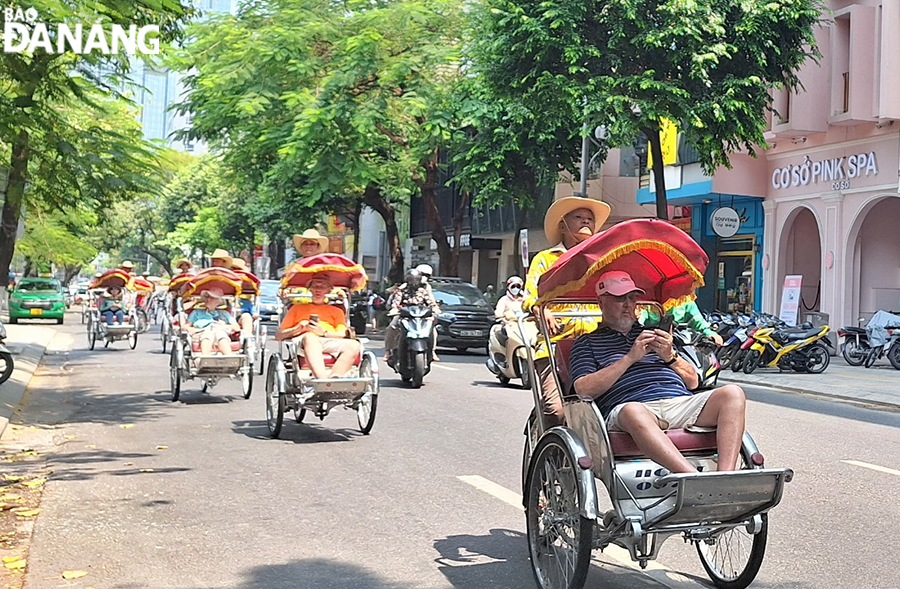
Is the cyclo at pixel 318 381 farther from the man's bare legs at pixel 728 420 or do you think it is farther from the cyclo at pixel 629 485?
the man's bare legs at pixel 728 420

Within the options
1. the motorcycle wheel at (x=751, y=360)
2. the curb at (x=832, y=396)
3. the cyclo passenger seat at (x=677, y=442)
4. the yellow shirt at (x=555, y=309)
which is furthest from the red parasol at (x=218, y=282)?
the motorcycle wheel at (x=751, y=360)

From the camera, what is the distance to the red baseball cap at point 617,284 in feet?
17.2

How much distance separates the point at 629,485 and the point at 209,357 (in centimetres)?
869

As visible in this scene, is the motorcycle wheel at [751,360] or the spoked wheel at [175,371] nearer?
the spoked wheel at [175,371]

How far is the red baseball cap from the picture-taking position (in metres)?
5.24

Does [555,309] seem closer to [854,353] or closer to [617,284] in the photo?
[617,284]

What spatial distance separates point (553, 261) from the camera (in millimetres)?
5898

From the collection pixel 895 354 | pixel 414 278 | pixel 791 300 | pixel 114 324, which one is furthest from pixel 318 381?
pixel 791 300

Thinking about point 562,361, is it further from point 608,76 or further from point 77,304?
point 77,304

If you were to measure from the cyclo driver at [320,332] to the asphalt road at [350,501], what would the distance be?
30.1 inches

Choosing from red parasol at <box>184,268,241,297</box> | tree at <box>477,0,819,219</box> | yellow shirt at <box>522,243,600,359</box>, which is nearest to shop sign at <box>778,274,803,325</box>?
tree at <box>477,0,819,219</box>

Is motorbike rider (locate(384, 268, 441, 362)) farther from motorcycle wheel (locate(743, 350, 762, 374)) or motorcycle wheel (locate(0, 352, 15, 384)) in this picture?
motorcycle wheel (locate(743, 350, 762, 374))

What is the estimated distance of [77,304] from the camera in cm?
6347

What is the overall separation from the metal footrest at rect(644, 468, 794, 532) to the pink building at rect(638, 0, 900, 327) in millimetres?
19388
